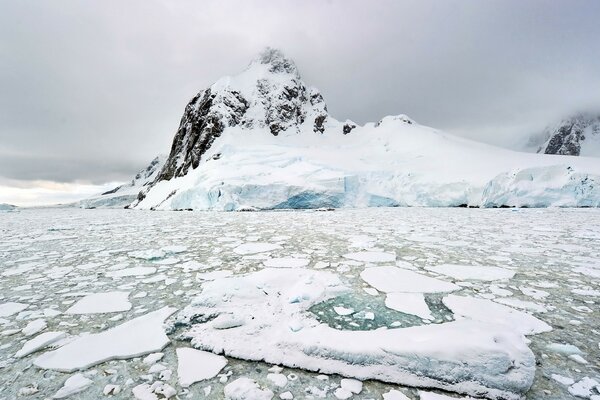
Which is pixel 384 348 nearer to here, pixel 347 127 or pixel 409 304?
pixel 409 304

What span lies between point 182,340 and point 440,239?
5.17 metres

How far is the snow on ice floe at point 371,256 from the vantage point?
3910 millimetres

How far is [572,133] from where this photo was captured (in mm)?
167750

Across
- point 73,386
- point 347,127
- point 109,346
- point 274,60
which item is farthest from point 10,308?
point 274,60

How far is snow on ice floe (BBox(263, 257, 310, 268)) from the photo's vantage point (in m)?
3.59

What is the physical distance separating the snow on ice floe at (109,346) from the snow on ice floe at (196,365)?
0.20m

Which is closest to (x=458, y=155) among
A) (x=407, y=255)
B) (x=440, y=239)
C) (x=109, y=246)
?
(x=440, y=239)

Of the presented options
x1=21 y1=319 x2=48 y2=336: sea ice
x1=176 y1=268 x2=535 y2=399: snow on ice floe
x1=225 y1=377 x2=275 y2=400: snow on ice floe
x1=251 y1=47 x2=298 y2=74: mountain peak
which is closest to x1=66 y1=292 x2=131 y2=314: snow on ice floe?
x1=21 y1=319 x2=48 y2=336: sea ice

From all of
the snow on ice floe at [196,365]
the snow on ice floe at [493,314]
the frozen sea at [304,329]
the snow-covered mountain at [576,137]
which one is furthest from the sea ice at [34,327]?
the snow-covered mountain at [576,137]

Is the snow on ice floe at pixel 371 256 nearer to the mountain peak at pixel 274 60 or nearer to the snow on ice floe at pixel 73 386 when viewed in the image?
the snow on ice floe at pixel 73 386

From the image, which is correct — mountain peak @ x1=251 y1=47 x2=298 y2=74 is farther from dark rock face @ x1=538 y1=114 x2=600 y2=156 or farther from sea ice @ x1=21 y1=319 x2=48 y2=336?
dark rock face @ x1=538 y1=114 x2=600 y2=156

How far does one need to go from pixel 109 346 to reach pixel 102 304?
2.82 ft

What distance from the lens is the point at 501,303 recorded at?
2359 millimetres

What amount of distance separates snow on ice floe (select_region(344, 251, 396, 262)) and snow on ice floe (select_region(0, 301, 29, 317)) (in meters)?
3.43
